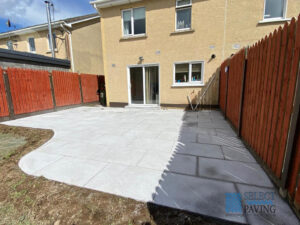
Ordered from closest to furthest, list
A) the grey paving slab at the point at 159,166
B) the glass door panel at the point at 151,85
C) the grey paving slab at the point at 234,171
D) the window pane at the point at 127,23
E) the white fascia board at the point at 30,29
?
the grey paving slab at the point at 159,166 < the grey paving slab at the point at 234,171 < the window pane at the point at 127,23 < the glass door panel at the point at 151,85 < the white fascia board at the point at 30,29

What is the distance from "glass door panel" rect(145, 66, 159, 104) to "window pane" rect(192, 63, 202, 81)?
1.87 metres

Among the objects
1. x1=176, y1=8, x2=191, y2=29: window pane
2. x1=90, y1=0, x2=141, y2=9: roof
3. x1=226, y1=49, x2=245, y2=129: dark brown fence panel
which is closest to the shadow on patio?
x1=226, y1=49, x2=245, y2=129: dark brown fence panel

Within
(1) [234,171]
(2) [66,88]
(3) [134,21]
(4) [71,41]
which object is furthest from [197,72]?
(4) [71,41]

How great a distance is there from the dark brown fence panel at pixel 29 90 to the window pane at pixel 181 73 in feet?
21.1

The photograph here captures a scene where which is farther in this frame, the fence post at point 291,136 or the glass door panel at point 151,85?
the glass door panel at point 151,85

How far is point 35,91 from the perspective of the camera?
673 centimetres

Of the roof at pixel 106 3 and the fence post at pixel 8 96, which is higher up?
the roof at pixel 106 3

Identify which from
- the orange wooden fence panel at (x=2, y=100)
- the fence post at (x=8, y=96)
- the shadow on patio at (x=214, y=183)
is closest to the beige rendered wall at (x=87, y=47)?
the fence post at (x=8, y=96)

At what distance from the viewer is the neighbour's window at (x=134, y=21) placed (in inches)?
296

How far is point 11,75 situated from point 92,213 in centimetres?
703

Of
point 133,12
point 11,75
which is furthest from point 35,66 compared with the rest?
point 133,12

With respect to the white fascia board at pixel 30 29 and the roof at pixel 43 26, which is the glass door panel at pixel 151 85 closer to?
the roof at pixel 43 26

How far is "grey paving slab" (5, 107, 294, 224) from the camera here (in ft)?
5.84

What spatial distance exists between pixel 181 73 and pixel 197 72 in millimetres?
767
